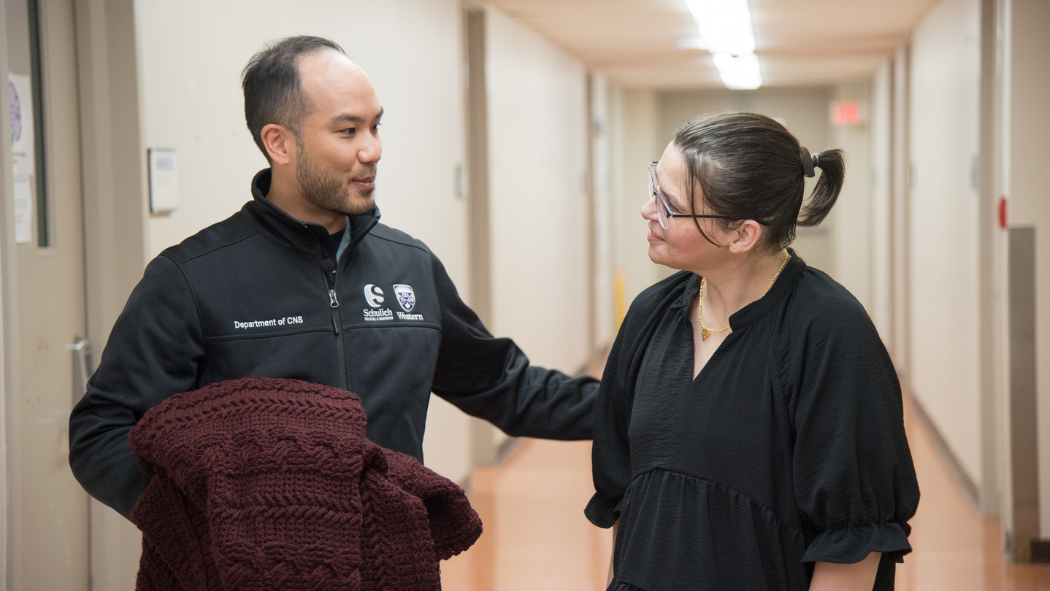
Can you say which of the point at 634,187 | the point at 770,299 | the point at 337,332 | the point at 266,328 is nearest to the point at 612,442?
the point at 770,299

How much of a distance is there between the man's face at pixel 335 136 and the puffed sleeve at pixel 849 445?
784 millimetres

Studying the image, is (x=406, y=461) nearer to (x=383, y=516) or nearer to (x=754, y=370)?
(x=383, y=516)

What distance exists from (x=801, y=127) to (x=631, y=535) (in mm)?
10458

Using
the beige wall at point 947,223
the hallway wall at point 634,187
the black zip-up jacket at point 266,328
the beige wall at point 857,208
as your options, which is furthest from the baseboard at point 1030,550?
the hallway wall at point 634,187

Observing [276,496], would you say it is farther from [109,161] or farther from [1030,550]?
[1030,550]

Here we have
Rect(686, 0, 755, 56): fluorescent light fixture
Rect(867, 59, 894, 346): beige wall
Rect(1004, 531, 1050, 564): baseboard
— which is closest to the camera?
Rect(1004, 531, 1050, 564): baseboard

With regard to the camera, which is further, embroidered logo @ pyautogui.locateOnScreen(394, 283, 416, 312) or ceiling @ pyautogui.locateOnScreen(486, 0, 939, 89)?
ceiling @ pyautogui.locateOnScreen(486, 0, 939, 89)

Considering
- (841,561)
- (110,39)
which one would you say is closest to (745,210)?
(841,561)

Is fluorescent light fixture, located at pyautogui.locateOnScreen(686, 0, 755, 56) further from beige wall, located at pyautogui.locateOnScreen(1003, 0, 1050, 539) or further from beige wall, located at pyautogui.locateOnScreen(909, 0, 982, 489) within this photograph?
beige wall, located at pyautogui.locateOnScreen(1003, 0, 1050, 539)

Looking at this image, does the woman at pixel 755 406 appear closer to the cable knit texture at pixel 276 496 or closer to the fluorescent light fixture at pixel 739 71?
the cable knit texture at pixel 276 496

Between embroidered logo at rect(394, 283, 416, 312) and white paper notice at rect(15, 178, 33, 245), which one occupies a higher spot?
white paper notice at rect(15, 178, 33, 245)

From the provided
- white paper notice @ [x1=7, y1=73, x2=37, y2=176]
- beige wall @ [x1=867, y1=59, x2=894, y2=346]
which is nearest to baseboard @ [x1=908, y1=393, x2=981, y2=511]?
beige wall @ [x1=867, y1=59, x2=894, y2=346]

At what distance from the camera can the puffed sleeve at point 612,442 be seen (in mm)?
1567

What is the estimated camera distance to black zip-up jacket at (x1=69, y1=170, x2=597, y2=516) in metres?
1.40
